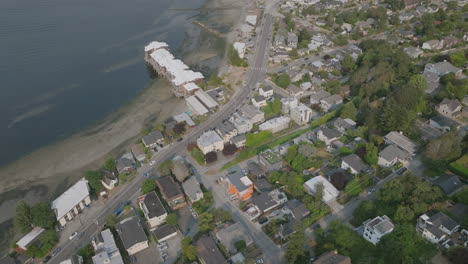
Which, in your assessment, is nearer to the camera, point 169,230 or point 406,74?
point 169,230

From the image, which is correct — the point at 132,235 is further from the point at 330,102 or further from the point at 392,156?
the point at 330,102

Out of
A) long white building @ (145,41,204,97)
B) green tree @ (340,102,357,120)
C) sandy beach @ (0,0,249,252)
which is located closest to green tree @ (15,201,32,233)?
sandy beach @ (0,0,249,252)

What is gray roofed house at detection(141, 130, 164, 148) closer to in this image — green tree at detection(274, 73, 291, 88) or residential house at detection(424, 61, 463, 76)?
green tree at detection(274, 73, 291, 88)

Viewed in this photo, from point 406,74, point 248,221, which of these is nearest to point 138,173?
point 248,221

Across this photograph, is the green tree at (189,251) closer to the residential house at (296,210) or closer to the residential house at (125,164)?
the residential house at (296,210)

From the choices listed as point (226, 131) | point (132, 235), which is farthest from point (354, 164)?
point (132, 235)

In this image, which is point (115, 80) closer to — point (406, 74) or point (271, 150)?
point (271, 150)
